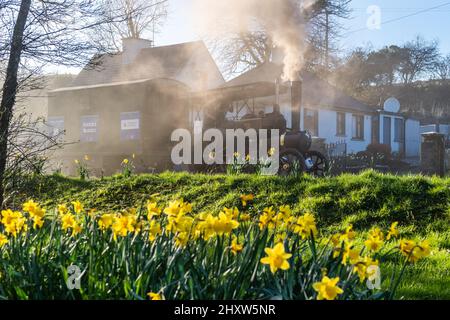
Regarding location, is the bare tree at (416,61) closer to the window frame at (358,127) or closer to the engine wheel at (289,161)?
the window frame at (358,127)

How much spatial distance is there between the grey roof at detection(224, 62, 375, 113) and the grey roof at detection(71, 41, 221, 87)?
2.31 m

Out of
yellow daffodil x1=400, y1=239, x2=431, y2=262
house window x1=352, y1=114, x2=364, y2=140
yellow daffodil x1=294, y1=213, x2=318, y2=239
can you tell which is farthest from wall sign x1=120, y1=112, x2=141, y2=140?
yellow daffodil x1=400, y1=239, x2=431, y2=262

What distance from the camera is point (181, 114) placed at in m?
16.8

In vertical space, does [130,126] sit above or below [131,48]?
below

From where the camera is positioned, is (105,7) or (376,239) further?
(105,7)

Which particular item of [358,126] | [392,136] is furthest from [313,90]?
[392,136]

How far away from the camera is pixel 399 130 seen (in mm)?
27266

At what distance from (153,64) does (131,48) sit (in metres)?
1.27

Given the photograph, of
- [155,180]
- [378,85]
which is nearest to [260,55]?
[378,85]

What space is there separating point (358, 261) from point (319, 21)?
2182cm

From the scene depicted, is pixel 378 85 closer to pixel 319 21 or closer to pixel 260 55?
pixel 260 55

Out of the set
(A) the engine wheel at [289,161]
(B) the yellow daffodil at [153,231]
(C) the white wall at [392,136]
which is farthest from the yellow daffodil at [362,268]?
(C) the white wall at [392,136]

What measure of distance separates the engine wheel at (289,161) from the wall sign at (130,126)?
302 inches

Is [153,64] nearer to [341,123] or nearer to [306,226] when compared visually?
[341,123]
